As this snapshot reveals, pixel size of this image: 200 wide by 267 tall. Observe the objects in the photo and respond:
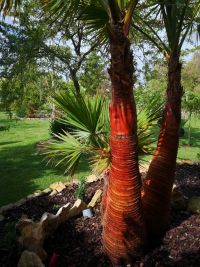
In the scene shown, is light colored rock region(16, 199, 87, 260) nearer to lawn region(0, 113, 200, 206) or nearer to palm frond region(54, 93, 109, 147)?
palm frond region(54, 93, 109, 147)

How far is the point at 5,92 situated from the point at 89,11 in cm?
669

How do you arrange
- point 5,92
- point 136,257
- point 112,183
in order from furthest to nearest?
point 5,92 → point 136,257 → point 112,183

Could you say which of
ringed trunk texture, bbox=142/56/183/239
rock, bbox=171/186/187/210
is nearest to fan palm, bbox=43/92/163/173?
ringed trunk texture, bbox=142/56/183/239

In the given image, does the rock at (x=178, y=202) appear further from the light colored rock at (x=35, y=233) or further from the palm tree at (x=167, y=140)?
the light colored rock at (x=35, y=233)

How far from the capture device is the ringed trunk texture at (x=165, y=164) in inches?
136

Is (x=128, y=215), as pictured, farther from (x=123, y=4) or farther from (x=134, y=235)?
(x=123, y=4)

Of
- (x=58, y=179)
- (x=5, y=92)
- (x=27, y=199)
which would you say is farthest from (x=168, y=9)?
(x=5, y=92)

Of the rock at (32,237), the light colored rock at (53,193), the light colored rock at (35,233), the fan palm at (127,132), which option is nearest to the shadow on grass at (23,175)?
the light colored rock at (53,193)

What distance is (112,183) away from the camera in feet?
10.5

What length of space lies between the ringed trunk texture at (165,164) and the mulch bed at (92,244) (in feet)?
0.98

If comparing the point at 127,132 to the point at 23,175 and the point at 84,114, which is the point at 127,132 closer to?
the point at 84,114

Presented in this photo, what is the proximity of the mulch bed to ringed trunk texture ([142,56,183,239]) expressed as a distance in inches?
11.8

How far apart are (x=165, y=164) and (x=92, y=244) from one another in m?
1.25

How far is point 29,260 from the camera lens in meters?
3.10
